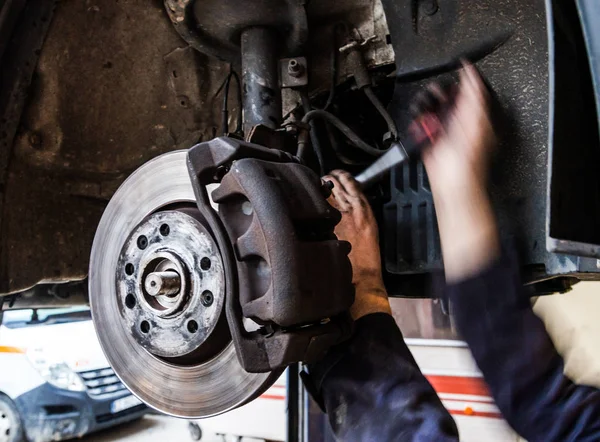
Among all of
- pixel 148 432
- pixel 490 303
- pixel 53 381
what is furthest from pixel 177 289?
pixel 148 432

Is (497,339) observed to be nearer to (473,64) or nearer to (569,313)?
(473,64)

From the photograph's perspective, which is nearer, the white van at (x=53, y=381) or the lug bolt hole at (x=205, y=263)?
the lug bolt hole at (x=205, y=263)

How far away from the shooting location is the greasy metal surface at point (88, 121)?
0.98m

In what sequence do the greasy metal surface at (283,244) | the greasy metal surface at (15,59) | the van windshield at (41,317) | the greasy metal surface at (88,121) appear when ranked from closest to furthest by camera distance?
the greasy metal surface at (283,244) < the greasy metal surface at (15,59) < the greasy metal surface at (88,121) < the van windshield at (41,317)

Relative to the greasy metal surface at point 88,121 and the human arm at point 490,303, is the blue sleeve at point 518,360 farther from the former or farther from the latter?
the greasy metal surface at point 88,121

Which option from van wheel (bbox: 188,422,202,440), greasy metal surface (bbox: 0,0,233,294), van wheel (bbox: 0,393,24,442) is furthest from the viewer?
van wheel (bbox: 0,393,24,442)

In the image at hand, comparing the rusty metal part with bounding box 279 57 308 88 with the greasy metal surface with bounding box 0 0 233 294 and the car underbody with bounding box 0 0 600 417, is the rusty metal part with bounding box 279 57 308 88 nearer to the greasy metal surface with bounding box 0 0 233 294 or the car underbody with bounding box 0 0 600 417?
the car underbody with bounding box 0 0 600 417

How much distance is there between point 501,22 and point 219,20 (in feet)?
1.53

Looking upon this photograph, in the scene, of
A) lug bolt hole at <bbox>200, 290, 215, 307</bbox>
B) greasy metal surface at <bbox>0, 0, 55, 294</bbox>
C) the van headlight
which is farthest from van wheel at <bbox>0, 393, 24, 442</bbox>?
lug bolt hole at <bbox>200, 290, 215, 307</bbox>

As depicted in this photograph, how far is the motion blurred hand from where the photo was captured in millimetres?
656

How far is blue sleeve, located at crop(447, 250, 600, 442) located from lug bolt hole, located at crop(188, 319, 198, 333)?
1.01 feet

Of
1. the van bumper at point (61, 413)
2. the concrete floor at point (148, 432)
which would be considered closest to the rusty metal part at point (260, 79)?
the concrete floor at point (148, 432)

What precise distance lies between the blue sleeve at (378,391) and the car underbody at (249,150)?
6 centimetres

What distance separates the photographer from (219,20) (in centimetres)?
94
